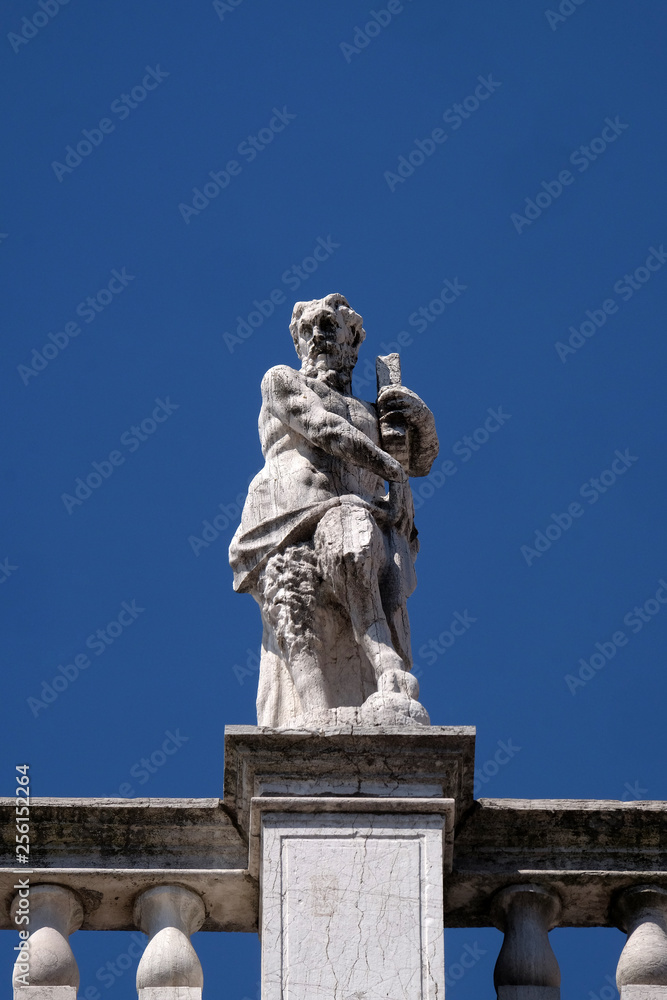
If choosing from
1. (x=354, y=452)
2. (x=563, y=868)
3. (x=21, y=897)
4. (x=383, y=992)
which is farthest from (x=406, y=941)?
(x=354, y=452)

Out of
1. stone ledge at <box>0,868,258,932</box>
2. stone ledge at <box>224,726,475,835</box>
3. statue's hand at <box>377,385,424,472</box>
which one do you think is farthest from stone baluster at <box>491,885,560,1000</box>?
statue's hand at <box>377,385,424,472</box>

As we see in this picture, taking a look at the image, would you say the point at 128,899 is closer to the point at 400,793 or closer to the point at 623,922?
the point at 400,793

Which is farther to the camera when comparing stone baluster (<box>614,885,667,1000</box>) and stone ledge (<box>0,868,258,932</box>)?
stone ledge (<box>0,868,258,932</box>)

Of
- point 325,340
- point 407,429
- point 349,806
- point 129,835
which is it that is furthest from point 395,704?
point 325,340

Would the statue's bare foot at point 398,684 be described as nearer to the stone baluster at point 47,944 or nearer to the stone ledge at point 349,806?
the stone ledge at point 349,806

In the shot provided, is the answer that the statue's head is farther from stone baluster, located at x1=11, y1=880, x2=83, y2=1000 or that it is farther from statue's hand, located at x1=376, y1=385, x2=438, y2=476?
stone baluster, located at x1=11, y1=880, x2=83, y2=1000

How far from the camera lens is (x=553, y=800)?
1299cm

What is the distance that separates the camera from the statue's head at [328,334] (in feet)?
49.4

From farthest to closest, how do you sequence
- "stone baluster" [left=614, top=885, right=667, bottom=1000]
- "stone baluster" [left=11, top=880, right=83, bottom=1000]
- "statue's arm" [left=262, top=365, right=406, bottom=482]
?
"statue's arm" [left=262, top=365, right=406, bottom=482] → "stone baluster" [left=614, top=885, right=667, bottom=1000] → "stone baluster" [left=11, top=880, right=83, bottom=1000]

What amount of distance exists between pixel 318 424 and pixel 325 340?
995mm

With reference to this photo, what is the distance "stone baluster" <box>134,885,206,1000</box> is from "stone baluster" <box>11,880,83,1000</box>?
37cm

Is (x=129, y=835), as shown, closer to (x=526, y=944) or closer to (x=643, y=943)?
(x=526, y=944)

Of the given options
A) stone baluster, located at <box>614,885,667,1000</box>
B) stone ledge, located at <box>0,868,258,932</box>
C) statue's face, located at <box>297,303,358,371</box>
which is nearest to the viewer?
stone baluster, located at <box>614,885,667,1000</box>

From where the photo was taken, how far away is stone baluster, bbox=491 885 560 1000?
12430 mm
